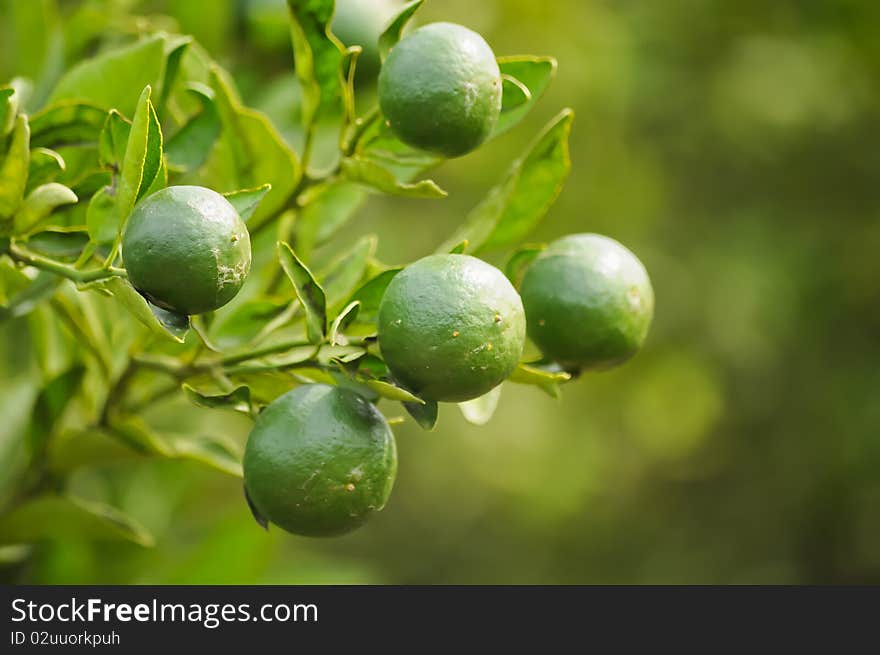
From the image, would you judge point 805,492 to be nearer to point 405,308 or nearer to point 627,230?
point 627,230

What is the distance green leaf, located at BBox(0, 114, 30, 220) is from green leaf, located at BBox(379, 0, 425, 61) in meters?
0.32

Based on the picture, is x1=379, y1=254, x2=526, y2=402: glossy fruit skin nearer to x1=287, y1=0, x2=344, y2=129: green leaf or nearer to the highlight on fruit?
the highlight on fruit

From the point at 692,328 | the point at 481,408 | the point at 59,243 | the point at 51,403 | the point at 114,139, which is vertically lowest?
the point at 692,328

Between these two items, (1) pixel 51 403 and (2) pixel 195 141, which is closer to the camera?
(2) pixel 195 141

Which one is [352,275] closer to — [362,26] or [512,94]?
[512,94]

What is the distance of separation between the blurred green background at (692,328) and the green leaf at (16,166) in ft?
5.80

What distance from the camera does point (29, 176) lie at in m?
0.95

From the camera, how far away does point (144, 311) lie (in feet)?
2.59

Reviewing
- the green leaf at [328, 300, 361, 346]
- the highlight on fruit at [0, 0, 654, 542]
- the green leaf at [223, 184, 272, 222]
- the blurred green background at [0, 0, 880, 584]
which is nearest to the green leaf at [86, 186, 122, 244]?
the highlight on fruit at [0, 0, 654, 542]

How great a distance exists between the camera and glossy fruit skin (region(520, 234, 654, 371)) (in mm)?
1034

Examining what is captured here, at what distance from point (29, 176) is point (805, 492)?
11.3 ft

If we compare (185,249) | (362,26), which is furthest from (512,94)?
(362,26)

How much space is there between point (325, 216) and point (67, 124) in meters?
0.31
